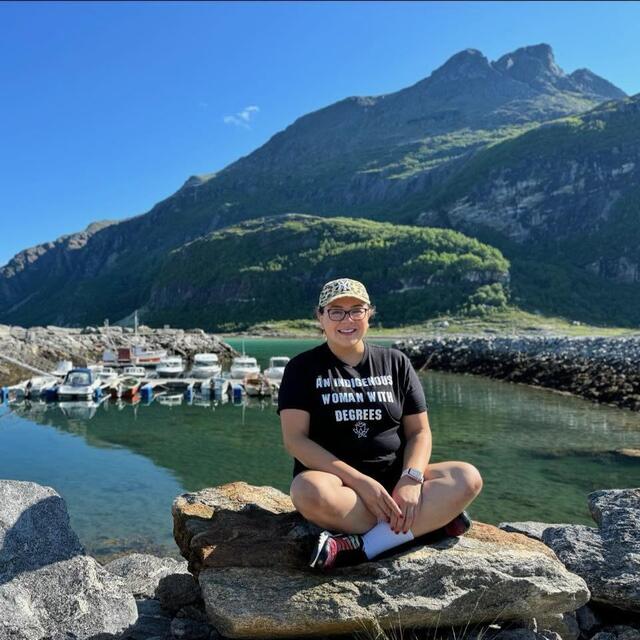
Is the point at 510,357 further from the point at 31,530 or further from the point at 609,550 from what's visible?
the point at 31,530

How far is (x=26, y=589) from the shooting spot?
17.8ft

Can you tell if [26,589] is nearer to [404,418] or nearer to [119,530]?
[404,418]

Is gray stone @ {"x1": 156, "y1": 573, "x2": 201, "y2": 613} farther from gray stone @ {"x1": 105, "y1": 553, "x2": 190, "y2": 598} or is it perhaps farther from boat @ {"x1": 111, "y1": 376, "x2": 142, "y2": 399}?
boat @ {"x1": 111, "y1": 376, "x2": 142, "y2": 399}

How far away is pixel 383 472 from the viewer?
15.9 feet

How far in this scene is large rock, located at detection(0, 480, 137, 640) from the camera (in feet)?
17.1

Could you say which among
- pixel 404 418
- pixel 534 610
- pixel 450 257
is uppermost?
pixel 450 257

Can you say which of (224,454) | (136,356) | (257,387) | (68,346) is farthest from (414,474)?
(68,346)

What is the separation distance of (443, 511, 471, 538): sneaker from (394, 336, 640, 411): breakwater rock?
104 ft

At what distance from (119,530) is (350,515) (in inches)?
432

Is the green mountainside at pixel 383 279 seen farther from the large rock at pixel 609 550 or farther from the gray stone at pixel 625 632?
the gray stone at pixel 625 632

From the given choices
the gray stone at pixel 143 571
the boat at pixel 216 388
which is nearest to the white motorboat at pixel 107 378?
the boat at pixel 216 388

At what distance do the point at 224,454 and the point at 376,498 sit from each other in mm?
18699

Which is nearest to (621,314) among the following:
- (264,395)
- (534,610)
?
(264,395)

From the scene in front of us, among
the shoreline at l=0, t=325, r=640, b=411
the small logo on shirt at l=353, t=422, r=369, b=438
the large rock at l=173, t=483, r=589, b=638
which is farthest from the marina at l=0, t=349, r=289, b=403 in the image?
the small logo on shirt at l=353, t=422, r=369, b=438
